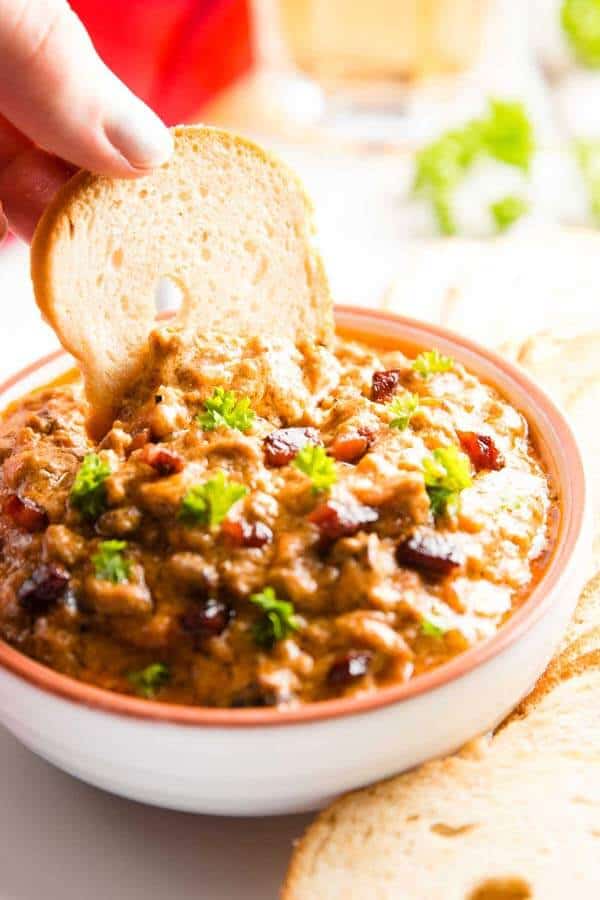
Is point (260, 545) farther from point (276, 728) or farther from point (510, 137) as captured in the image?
point (510, 137)

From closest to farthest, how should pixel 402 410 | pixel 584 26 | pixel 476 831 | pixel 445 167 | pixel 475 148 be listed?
pixel 476 831 → pixel 402 410 → pixel 445 167 → pixel 475 148 → pixel 584 26

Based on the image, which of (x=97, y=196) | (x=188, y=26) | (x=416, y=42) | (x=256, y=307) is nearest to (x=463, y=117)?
(x=416, y=42)

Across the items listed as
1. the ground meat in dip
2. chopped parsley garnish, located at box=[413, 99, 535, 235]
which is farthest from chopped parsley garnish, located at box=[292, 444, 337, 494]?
chopped parsley garnish, located at box=[413, 99, 535, 235]

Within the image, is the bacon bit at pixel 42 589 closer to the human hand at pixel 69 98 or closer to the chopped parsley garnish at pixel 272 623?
the chopped parsley garnish at pixel 272 623

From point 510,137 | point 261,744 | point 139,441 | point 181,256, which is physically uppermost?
point 181,256

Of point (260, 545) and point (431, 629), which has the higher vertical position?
point (260, 545)

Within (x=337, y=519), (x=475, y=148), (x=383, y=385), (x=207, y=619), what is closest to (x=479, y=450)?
(x=383, y=385)

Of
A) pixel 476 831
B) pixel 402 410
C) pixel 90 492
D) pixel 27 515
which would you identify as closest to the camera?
→ pixel 476 831

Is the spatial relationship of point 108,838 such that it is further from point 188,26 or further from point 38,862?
point 188,26
